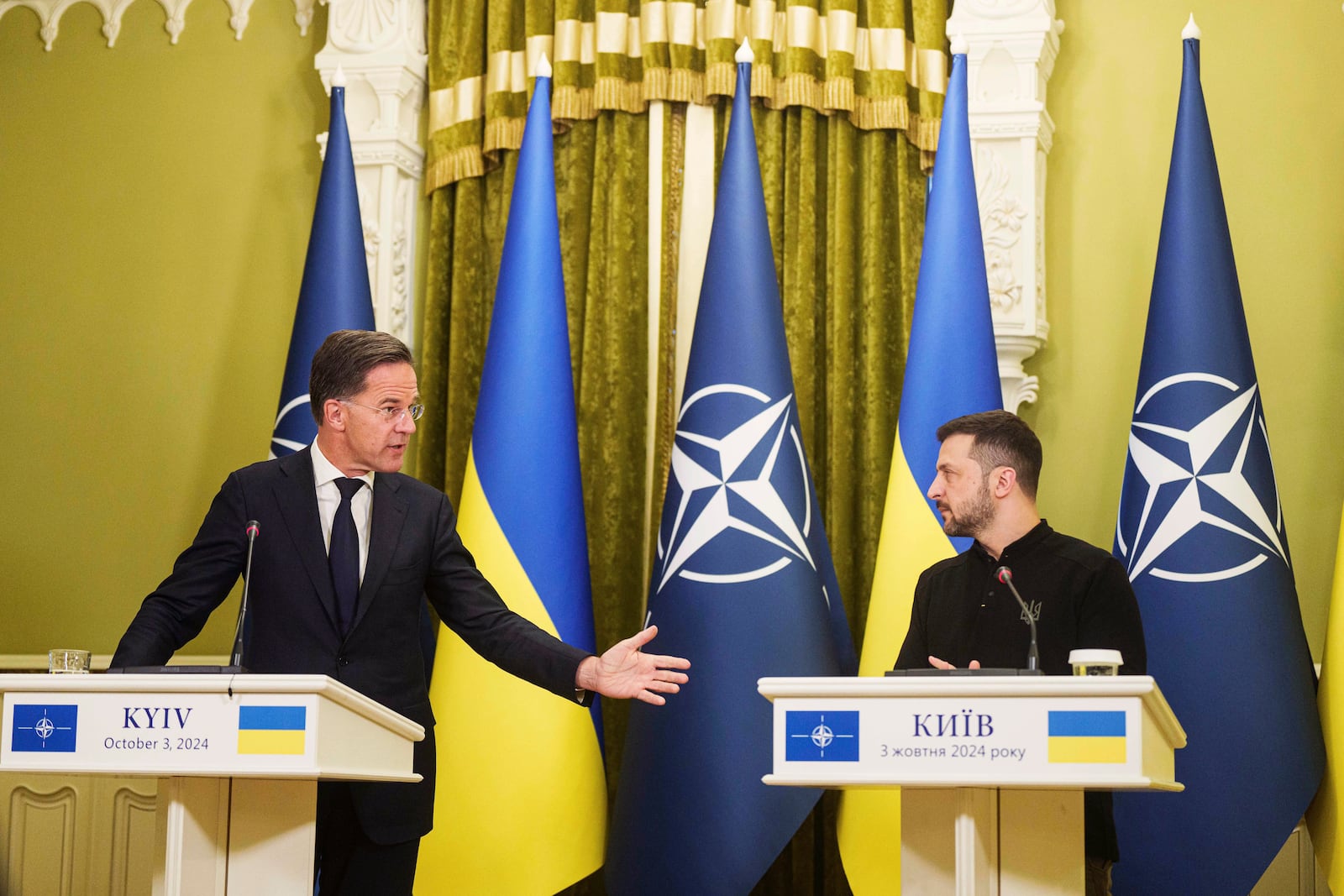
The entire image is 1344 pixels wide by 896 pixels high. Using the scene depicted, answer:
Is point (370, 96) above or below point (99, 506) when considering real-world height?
above

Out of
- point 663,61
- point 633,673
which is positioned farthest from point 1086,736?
point 663,61

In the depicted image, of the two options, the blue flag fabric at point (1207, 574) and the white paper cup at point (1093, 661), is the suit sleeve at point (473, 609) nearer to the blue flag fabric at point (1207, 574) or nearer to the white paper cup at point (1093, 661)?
the white paper cup at point (1093, 661)

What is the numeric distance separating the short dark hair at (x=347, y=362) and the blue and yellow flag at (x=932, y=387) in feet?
4.83

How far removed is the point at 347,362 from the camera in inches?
110

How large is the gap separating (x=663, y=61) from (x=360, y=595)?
260 cm

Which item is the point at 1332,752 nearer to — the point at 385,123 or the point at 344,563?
the point at 344,563

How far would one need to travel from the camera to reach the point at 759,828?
3.58 meters

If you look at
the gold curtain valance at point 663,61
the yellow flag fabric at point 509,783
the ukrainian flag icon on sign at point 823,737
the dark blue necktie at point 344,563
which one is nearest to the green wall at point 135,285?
the gold curtain valance at point 663,61

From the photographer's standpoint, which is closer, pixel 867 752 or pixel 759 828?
pixel 867 752

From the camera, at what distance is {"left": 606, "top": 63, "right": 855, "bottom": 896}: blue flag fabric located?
11.8ft

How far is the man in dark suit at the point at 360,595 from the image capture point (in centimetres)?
260

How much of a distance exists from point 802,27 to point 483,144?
1.12 metres

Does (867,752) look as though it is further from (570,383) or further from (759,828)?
(570,383)

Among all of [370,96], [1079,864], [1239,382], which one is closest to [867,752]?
[1079,864]
